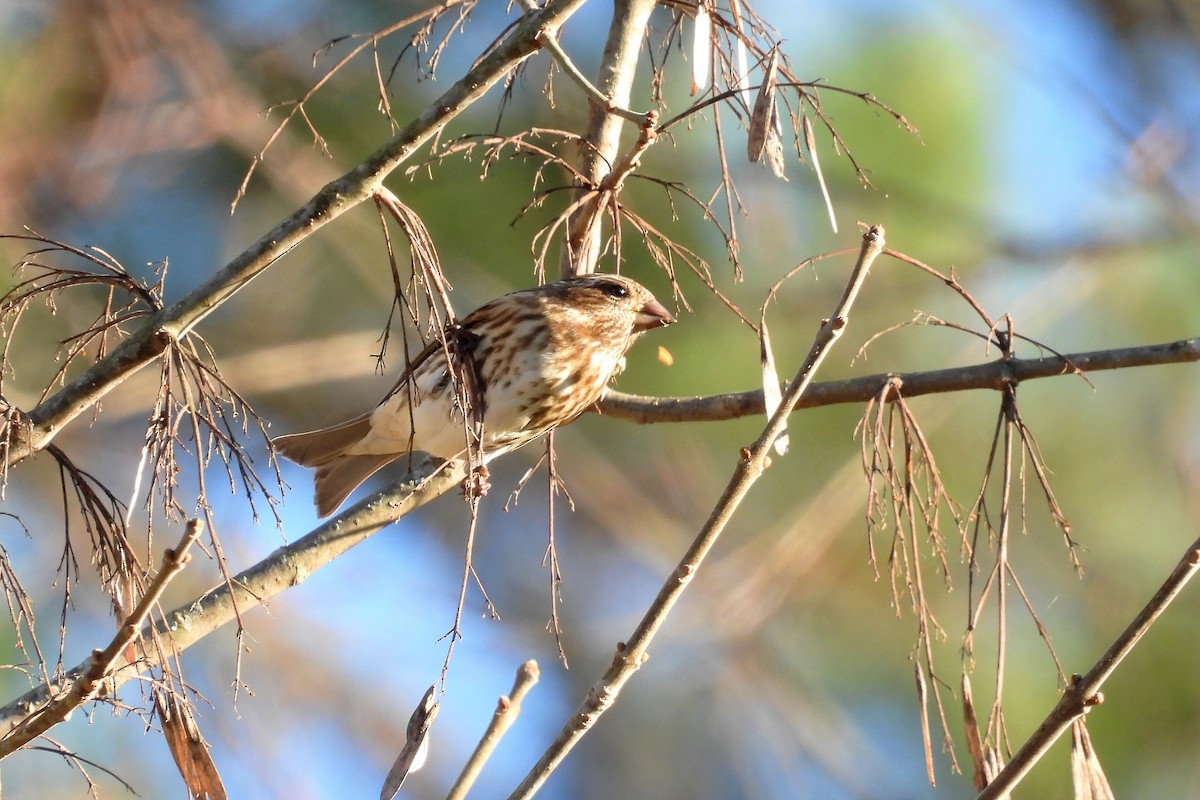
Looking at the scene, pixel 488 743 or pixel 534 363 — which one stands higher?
pixel 534 363

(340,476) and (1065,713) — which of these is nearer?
(1065,713)

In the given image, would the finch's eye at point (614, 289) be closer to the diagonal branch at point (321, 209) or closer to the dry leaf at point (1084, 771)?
the diagonal branch at point (321, 209)

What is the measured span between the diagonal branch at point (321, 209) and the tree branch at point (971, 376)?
0.89 m

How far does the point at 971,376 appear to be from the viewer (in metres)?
2.05

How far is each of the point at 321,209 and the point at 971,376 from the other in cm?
109

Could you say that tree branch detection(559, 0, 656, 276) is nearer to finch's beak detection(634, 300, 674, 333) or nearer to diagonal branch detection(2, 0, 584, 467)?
finch's beak detection(634, 300, 674, 333)

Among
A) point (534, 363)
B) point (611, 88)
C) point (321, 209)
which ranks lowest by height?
point (321, 209)

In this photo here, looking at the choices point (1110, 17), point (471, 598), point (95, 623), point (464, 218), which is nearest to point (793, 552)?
point (471, 598)

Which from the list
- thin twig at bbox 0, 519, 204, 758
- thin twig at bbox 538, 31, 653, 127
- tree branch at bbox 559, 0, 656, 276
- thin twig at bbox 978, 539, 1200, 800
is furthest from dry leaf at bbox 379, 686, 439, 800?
tree branch at bbox 559, 0, 656, 276

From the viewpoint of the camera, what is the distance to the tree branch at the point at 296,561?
202 cm

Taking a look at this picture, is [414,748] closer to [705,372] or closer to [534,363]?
[534,363]

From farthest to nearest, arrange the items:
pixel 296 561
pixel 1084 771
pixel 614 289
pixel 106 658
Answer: pixel 614 289, pixel 296 561, pixel 1084 771, pixel 106 658

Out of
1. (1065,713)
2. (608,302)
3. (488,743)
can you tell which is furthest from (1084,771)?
(608,302)

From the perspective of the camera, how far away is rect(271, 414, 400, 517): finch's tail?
116 inches
